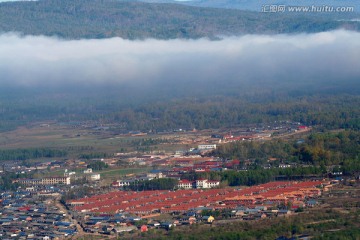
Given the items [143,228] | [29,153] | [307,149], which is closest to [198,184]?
[307,149]

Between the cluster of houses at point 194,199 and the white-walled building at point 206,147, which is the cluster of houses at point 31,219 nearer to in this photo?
the cluster of houses at point 194,199

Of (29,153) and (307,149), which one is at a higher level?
(307,149)

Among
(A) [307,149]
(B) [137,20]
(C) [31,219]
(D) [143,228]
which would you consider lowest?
(B) [137,20]

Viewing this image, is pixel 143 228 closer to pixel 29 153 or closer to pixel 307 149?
pixel 307 149

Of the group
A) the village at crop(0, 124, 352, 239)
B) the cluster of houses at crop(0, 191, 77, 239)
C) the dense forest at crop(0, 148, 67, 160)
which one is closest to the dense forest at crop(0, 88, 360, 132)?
the dense forest at crop(0, 148, 67, 160)

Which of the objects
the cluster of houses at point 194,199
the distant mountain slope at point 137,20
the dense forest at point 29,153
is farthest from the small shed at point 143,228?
the distant mountain slope at point 137,20

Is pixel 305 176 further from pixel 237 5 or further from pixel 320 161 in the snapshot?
pixel 237 5

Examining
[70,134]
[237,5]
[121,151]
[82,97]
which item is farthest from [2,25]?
[121,151]
